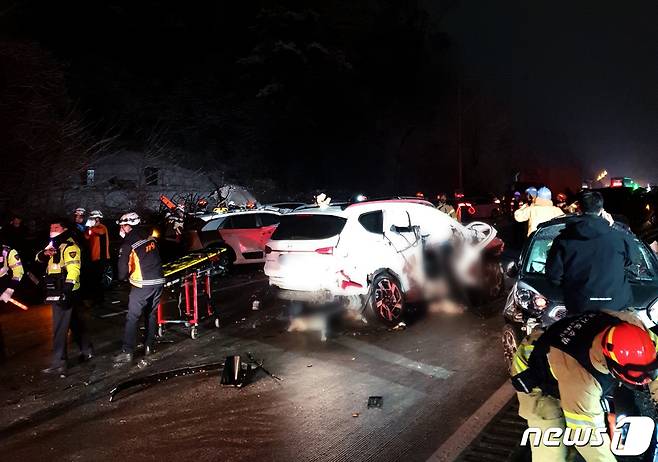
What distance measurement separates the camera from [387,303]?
8.36 meters

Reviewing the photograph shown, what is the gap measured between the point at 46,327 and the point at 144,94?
Result: 2552cm

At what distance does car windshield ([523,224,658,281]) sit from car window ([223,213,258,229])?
984 centimetres

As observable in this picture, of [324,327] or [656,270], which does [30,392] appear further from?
[656,270]

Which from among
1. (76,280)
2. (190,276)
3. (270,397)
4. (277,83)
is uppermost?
(277,83)

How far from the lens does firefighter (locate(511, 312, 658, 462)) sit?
2.53m

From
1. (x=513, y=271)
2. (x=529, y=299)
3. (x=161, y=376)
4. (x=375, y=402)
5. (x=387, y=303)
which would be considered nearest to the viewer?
(x=375, y=402)

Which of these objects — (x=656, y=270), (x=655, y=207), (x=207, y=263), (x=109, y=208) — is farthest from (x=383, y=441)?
(x=109, y=208)

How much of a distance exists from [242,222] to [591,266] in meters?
11.7

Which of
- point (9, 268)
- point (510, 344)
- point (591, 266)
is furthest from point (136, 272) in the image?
point (591, 266)

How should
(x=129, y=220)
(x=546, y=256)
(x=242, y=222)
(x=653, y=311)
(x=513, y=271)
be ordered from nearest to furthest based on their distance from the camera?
(x=653, y=311)
(x=546, y=256)
(x=513, y=271)
(x=129, y=220)
(x=242, y=222)

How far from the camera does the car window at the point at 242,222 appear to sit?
15297mm

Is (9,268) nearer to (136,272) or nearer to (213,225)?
(136,272)

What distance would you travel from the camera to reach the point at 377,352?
23.8ft

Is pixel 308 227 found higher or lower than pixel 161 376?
higher
